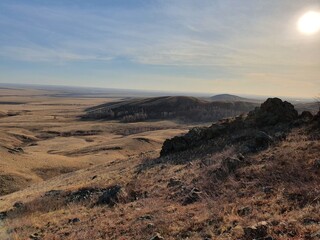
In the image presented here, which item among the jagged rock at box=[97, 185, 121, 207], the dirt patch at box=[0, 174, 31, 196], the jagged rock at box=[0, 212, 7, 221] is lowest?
the dirt patch at box=[0, 174, 31, 196]

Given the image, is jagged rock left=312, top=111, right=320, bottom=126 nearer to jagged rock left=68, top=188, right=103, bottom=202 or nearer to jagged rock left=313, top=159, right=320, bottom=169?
jagged rock left=313, top=159, right=320, bottom=169

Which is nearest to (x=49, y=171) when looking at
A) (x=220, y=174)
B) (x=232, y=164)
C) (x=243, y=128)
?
(x=243, y=128)

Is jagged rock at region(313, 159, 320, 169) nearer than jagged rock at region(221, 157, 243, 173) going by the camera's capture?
Yes

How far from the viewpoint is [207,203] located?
44.9ft

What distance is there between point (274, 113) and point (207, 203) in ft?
62.5

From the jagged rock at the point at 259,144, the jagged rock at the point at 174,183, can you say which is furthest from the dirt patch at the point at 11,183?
the jagged rock at the point at 259,144

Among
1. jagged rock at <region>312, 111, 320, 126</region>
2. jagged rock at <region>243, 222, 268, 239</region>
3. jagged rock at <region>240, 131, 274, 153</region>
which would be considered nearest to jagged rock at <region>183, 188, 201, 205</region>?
jagged rock at <region>243, 222, 268, 239</region>

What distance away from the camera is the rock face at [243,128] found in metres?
27.9

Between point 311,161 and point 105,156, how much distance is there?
60.9 metres

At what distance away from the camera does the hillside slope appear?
1064 cm

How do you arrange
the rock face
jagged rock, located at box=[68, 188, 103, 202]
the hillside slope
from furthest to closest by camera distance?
the rock face, jagged rock, located at box=[68, 188, 103, 202], the hillside slope

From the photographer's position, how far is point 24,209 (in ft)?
66.4

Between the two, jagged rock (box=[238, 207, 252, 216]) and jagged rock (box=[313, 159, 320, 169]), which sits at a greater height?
jagged rock (box=[313, 159, 320, 169])

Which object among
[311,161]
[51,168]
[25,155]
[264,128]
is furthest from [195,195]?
[25,155]
